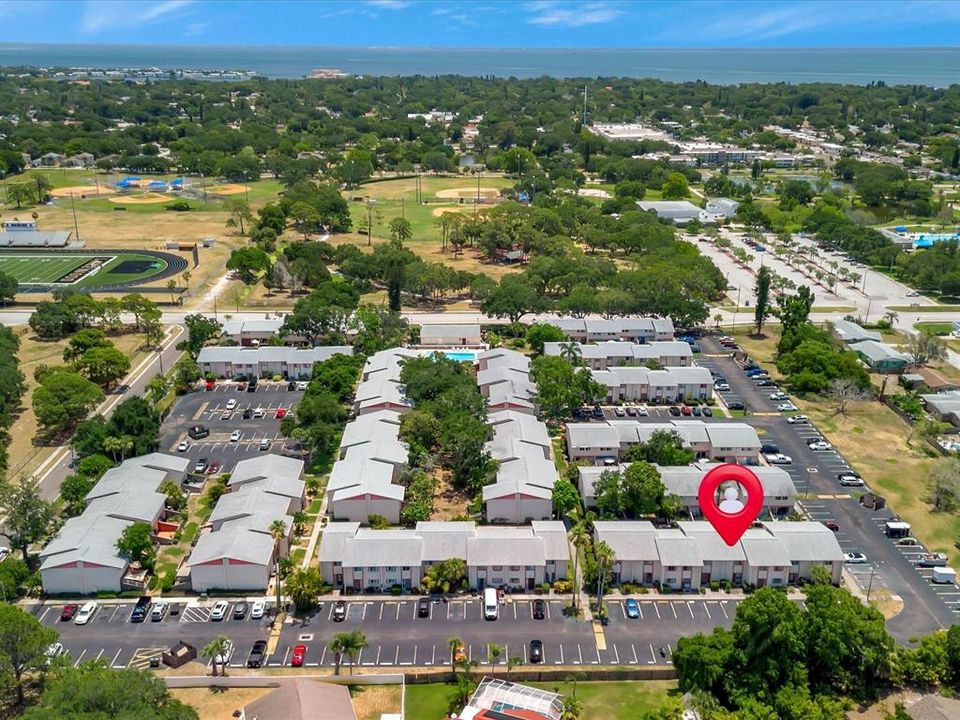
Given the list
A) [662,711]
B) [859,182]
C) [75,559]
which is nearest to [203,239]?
[75,559]

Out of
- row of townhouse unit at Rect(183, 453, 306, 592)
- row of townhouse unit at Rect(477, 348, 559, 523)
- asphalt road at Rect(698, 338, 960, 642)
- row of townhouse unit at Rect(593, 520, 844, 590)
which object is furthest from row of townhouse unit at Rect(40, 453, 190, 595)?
asphalt road at Rect(698, 338, 960, 642)

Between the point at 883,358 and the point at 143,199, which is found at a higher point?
the point at 143,199

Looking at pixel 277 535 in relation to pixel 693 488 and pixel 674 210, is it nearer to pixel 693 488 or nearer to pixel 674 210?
pixel 693 488

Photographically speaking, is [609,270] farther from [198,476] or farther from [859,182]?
[859,182]

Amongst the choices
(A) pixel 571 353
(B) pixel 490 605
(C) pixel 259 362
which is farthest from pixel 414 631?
(C) pixel 259 362

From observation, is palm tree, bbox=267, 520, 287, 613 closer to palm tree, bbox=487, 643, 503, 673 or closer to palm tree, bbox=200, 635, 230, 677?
palm tree, bbox=200, 635, 230, 677

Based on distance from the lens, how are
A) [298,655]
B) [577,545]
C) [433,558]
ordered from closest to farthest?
[298,655] < [577,545] < [433,558]

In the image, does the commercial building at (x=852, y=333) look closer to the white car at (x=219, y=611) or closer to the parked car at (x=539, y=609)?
the parked car at (x=539, y=609)
